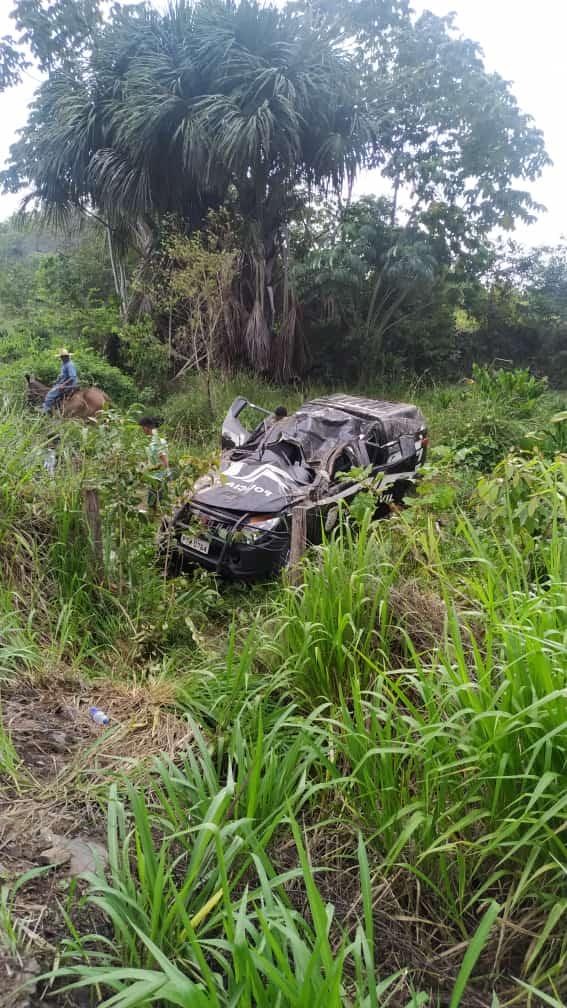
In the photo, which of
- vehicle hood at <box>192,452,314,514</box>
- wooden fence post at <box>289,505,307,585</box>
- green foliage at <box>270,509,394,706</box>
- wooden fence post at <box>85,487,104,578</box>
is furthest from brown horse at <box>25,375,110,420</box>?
green foliage at <box>270,509,394,706</box>

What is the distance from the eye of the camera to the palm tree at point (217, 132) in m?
12.9

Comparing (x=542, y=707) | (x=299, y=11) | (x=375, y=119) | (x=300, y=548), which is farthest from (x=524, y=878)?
(x=299, y=11)

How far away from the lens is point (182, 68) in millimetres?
13273

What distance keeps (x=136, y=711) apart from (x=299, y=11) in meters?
Answer: 16.8

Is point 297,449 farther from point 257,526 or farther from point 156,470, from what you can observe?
point 156,470

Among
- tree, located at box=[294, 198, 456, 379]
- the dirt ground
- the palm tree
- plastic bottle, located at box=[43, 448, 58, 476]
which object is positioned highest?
the palm tree

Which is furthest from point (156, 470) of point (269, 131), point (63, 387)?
point (269, 131)

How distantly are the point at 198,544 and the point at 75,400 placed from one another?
223cm

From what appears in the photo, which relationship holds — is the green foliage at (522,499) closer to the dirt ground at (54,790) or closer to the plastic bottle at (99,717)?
the dirt ground at (54,790)

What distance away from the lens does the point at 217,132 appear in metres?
12.7

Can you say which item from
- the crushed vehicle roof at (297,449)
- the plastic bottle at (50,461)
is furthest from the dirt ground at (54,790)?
Answer: the crushed vehicle roof at (297,449)

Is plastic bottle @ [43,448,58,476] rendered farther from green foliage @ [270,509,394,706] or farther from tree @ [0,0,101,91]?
tree @ [0,0,101,91]

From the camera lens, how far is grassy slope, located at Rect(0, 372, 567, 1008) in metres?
1.55

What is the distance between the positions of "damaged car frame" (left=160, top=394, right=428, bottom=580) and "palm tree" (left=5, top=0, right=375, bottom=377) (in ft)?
25.8
